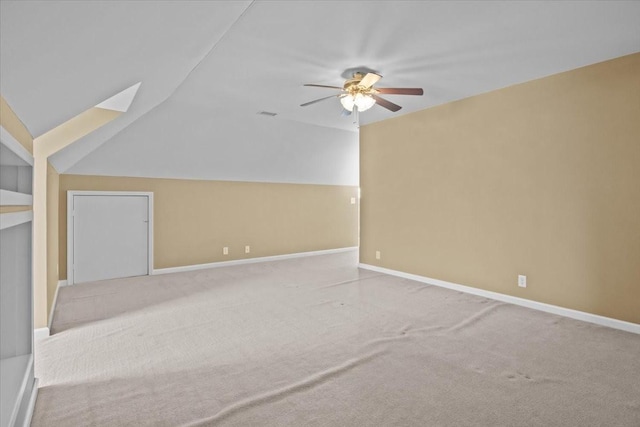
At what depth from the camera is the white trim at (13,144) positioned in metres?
1.50

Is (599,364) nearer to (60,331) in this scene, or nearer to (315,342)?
(315,342)

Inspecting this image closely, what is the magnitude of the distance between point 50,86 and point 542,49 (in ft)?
12.5

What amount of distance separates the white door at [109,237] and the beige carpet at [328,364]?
3.70 ft

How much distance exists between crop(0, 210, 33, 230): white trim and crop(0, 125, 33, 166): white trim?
31 cm

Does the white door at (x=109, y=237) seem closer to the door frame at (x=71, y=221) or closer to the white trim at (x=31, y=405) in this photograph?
the door frame at (x=71, y=221)

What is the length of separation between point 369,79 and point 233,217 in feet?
14.0

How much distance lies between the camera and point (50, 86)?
5.50 ft

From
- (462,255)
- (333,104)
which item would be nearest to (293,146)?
(333,104)

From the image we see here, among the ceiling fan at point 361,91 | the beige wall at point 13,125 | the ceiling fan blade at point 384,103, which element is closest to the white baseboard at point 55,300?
the beige wall at point 13,125

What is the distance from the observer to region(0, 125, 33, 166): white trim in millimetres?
1500

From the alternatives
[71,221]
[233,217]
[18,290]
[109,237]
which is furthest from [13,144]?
[233,217]

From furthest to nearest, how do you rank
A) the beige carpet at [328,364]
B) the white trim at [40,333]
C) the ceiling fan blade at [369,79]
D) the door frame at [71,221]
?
1. the door frame at [71,221]
2. the ceiling fan blade at [369,79]
3. the white trim at [40,333]
4. the beige carpet at [328,364]

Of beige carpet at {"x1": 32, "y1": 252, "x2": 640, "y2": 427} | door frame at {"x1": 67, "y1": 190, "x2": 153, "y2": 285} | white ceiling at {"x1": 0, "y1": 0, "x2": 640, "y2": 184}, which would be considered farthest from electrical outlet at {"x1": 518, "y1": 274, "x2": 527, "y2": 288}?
door frame at {"x1": 67, "y1": 190, "x2": 153, "y2": 285}

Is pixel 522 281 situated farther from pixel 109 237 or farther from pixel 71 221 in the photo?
pixel 71 221
